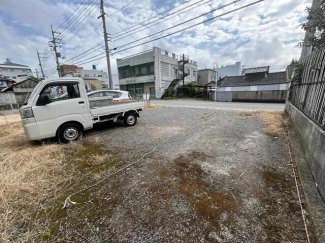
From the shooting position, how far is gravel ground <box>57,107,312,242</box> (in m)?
1.65

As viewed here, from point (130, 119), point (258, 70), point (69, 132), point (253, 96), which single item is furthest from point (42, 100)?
point (258, 70)

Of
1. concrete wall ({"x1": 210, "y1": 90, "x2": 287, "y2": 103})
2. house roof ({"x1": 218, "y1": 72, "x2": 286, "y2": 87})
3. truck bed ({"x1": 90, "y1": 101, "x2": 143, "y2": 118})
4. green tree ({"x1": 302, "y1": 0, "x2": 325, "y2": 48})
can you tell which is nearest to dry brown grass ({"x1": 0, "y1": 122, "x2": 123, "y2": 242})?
truck bed ({"x1": 90, "y1": 101, "x2": 143, "y2": 118})

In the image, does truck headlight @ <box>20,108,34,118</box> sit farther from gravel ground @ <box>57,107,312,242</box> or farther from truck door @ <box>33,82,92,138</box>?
gravel ground @ <box>57,107,312,242</box>

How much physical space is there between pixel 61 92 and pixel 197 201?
4.64 metres

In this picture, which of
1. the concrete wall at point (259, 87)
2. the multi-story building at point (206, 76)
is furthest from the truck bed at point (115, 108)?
the multi-story building at point (206, 76)

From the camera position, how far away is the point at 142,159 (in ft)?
11.2

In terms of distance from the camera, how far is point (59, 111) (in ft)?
14.0

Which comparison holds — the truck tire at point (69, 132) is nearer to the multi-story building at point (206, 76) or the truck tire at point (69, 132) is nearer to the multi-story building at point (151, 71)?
the multi-story building at point (151, 71)

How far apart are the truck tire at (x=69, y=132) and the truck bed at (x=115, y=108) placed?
0.67 metres

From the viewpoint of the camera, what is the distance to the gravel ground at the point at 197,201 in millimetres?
1647

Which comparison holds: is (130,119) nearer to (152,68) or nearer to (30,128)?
(30,128)

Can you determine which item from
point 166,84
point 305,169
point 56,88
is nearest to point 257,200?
point 305,169

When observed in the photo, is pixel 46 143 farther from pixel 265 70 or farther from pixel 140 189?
pixel 265 70

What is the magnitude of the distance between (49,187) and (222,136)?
450 cm
